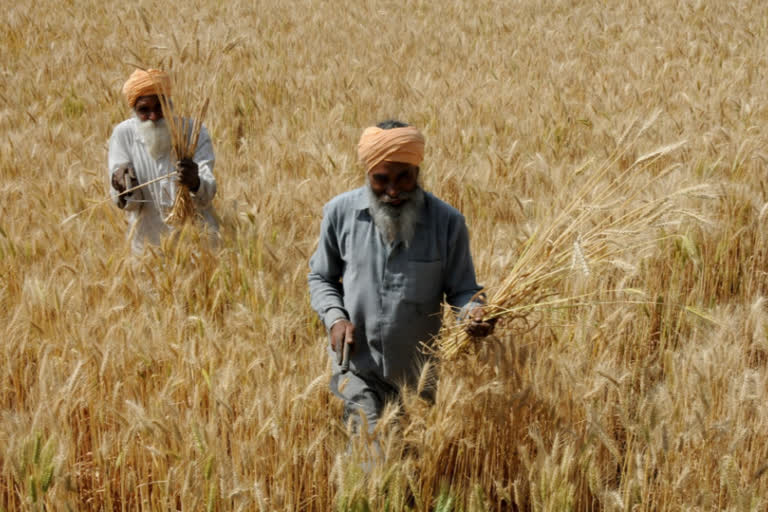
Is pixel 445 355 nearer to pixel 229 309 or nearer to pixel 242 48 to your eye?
pixel 229 309

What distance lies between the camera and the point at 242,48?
8023 mm

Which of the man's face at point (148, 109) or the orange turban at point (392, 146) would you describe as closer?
the orange turban at point (392, 146)

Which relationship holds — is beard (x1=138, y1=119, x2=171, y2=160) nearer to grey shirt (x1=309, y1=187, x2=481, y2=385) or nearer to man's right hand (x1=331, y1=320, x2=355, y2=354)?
grey shirt (x1=309, y1=187, x2=481, y2=385)

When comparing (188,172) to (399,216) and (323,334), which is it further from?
(399,216)

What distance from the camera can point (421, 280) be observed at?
6.81 feet

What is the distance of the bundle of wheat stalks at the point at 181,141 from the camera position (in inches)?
122

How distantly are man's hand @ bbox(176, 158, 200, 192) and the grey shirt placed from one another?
3.86ft

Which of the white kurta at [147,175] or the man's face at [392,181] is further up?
the white kurta at [147,175]

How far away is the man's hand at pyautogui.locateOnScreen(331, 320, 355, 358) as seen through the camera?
1976 millimetres

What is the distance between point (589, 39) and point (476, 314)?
7.31 m

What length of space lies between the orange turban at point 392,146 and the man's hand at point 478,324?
449mm

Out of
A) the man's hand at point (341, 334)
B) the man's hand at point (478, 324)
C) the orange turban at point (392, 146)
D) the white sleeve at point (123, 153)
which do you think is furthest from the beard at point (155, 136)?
the man's hand at point (478, 324)

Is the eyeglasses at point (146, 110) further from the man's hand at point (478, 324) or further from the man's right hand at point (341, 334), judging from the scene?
the man's hand at point (478, 324)

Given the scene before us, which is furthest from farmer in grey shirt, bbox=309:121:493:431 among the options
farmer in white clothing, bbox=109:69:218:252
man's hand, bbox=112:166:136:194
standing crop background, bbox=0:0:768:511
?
man's hand, bbox=112:166:136:194
